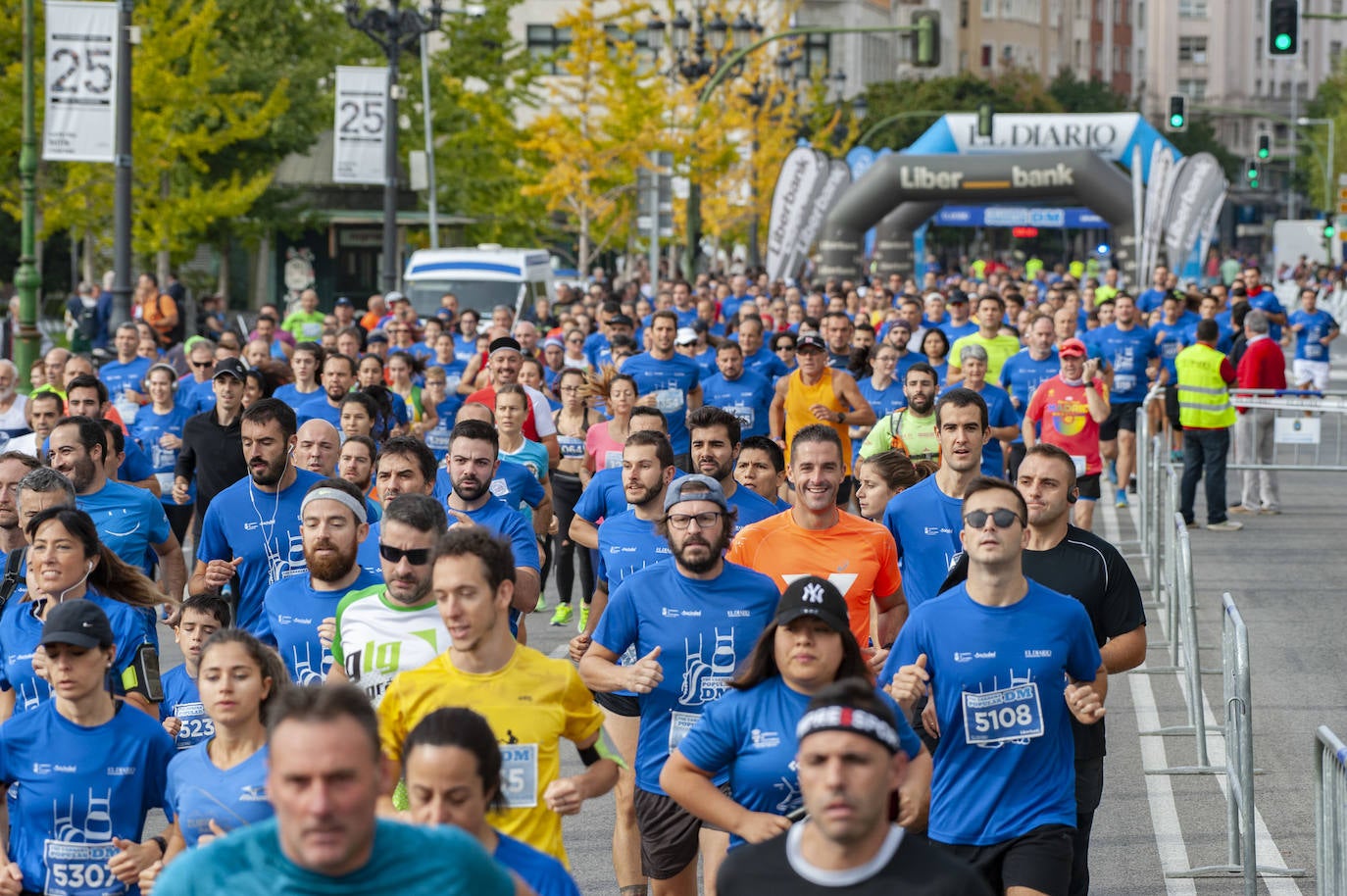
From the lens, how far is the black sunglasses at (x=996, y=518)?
20.1ft

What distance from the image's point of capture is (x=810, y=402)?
14453mm

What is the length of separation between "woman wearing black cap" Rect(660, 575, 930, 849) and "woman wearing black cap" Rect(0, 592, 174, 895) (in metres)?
1.47

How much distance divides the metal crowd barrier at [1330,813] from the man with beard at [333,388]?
7.64 metres

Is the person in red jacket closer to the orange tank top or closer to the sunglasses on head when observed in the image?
the orange tank top

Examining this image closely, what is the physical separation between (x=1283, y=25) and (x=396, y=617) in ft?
70.0

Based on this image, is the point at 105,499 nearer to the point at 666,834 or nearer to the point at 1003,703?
the point at 666,834

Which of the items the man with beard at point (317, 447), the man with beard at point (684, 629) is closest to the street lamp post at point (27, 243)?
the man with beard at point (317, 447)

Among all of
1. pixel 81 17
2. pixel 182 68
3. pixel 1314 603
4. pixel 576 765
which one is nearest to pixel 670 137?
pixel 182 68

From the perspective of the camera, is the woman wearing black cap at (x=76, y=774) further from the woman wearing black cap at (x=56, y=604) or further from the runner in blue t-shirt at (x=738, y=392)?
the runner in blue t-shirt at (x=738, y=392)

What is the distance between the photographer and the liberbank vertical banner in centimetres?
5444

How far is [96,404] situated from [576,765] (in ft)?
13.0

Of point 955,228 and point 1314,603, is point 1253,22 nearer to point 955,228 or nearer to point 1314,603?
point 955,228

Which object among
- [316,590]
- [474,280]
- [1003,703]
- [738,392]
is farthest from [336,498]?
[474,280]

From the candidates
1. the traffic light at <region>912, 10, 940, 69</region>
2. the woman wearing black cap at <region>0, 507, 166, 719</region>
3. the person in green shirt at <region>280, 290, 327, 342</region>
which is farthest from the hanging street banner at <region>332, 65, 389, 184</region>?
the woman wearing black cap at <region>0, 507, 166, 719</region>
